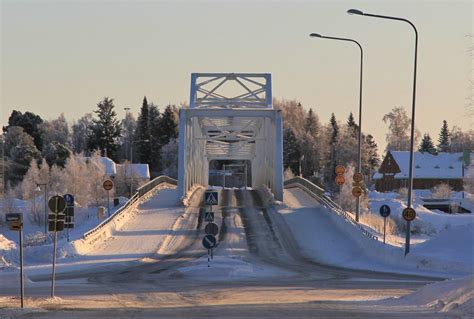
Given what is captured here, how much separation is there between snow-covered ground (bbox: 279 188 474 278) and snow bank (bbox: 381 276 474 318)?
10209 millimetres

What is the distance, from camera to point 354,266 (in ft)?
118

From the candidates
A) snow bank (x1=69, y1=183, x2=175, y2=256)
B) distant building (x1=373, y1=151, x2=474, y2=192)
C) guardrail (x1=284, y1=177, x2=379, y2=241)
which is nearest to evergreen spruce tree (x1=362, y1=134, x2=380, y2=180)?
distant building (x1=373, y1=151, x2=474, y2=192)

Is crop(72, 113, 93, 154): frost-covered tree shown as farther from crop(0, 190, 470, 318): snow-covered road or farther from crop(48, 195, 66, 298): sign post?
crop(48, 195, 66, 298): sign post

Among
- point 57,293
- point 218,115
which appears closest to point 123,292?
point 57,293

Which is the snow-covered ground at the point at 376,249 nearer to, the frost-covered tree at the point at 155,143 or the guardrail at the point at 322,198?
the guardrail at the point at 322,198

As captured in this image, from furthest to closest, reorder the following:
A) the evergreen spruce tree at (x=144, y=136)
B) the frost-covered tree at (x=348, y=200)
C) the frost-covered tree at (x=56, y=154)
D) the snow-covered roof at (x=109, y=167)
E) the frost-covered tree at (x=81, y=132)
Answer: the frost-covered tree at (x=81, y=132), the evergreen spruce tree at (x=144, y=136), the snow-covered roof at (x=109, y=167), the frost-covered tree at (x=56, y=154), the frost-covered tree at (x=348, y=200)

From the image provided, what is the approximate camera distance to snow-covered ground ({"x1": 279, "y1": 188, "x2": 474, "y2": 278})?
106ft

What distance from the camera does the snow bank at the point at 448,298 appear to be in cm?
1683

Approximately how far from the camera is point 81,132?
168500 mm

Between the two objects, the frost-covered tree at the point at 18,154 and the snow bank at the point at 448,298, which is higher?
the frost-covered tree at the point at 18,154

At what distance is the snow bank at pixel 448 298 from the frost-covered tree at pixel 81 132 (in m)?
146

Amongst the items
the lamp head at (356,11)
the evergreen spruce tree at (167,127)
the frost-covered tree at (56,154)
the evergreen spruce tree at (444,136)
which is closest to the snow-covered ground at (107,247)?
the lamp head at (356,11)

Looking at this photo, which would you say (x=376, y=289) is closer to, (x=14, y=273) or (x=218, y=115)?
(x=14, y=273)

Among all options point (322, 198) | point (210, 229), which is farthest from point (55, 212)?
point (322, 198)
